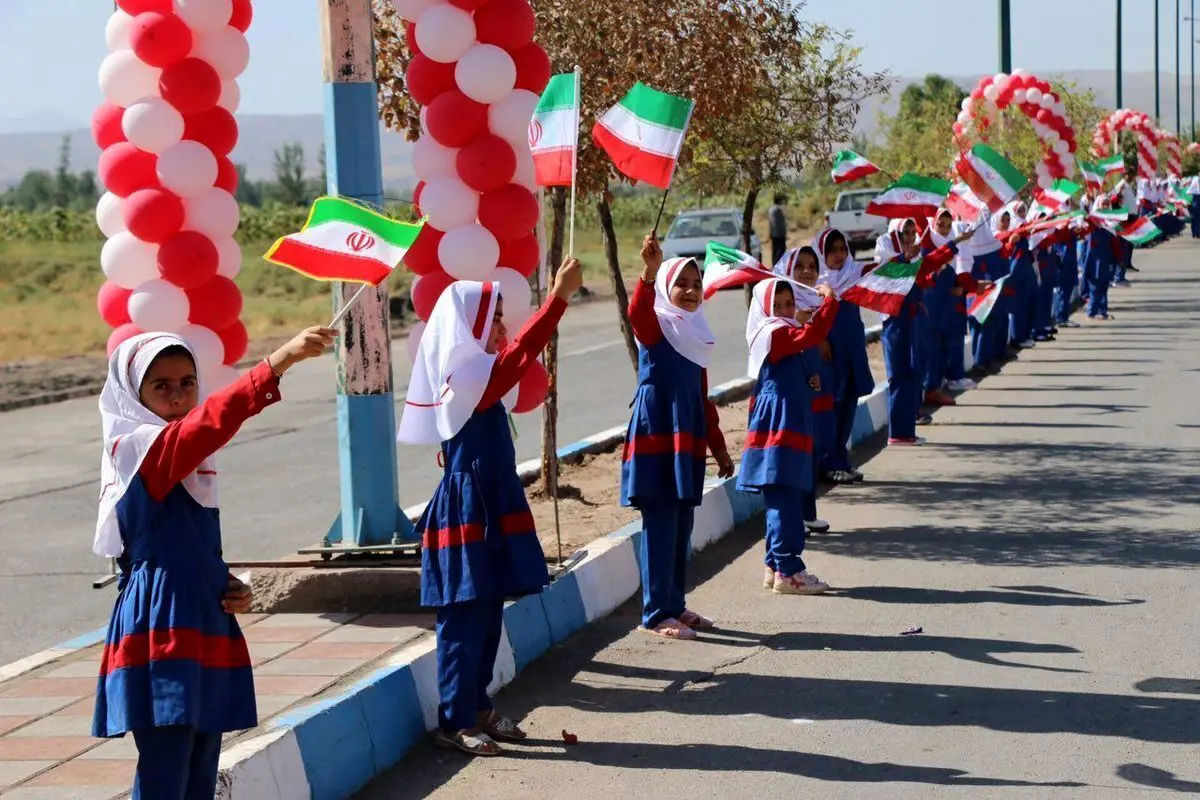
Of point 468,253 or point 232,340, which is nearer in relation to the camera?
point 468,253

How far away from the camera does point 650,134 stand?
27.6 feet

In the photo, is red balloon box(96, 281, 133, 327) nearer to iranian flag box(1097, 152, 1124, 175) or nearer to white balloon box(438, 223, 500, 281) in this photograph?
white balloon box(438, 223, 500, 281)

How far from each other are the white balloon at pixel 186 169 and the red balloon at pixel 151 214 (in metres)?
0.08

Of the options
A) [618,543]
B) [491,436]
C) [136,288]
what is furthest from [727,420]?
[491,436]

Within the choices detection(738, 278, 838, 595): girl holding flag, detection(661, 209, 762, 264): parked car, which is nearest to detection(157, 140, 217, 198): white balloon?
detection(738, 278, 838, 595): girl holding flag

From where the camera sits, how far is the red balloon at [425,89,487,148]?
8531 mm

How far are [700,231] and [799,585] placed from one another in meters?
30.9

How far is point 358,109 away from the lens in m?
8.70

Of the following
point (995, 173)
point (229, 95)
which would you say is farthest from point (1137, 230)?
point (229, 95)

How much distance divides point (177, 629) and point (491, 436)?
196cm

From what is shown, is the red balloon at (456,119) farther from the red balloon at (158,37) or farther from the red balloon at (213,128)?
the red balloon at (158,37)

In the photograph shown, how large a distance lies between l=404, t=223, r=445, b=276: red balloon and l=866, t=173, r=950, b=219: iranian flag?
498 centimetres

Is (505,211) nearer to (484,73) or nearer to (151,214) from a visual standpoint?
(484,73)

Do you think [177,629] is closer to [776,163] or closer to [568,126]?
[568,126]
